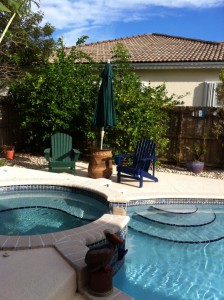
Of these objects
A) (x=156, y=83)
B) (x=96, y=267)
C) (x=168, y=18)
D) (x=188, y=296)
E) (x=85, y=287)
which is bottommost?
(x=188, y=296)

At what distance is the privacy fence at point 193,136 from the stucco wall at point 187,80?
9.57 feet

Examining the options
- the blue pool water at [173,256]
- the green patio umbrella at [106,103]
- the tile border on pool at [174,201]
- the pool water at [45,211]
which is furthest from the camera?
the green patio umbrella at [106,103]

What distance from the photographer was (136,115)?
943 centimetres

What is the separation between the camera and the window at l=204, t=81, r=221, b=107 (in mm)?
12211

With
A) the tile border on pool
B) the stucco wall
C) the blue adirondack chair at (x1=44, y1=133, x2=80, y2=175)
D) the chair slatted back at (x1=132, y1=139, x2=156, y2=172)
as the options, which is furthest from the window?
the tile border on pool

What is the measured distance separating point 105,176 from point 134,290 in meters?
4.40

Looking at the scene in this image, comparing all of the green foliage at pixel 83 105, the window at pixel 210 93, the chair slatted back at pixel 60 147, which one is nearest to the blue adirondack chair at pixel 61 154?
the chair slatted back at pixel 60 147

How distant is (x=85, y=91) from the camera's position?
34.7ft

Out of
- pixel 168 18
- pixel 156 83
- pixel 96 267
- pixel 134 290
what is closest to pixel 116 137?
pixel 156 83

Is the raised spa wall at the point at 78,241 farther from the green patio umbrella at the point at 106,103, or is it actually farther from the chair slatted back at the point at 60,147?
the chair slatted back at the point at 60,147

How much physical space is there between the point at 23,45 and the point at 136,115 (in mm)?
6730

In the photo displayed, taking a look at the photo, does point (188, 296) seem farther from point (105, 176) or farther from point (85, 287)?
point (105, 176)

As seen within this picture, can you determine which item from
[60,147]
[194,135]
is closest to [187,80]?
[194,135]

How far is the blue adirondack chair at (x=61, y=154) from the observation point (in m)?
8.33
